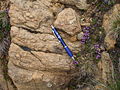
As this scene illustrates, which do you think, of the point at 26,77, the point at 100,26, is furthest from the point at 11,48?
the point at 100,26

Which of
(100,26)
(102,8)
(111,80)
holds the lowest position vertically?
(111,80)

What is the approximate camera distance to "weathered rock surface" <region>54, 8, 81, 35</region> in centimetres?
413

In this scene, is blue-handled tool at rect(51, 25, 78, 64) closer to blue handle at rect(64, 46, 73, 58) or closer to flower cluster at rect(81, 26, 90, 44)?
blue handle at rect(64, 46, 73, 58)

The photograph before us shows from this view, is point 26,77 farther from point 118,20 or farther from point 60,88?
point 118,20

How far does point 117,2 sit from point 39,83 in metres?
1.98

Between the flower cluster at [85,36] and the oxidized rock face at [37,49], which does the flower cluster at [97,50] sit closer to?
the flower cluster at [85,36]

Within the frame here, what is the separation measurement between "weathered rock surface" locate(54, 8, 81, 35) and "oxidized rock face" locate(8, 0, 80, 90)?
0.06 ft

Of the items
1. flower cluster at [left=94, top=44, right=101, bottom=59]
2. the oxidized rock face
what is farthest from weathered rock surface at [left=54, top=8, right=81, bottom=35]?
flower cluster at [left=94, top=44, right=101, bottom=59]

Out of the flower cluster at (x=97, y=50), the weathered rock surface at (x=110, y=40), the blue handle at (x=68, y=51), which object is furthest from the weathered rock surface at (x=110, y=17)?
the blue handle at (x=68, y=51)

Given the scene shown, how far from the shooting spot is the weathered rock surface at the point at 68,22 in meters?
4.13

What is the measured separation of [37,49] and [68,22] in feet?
2.39

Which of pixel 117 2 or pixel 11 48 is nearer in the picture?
pixel 117 2

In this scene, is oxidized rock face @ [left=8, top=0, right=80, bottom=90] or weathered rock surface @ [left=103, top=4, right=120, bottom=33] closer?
weathered rock surface @ [left=103, top=4, right=120, bottom=33]

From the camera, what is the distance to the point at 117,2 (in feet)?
13.3
